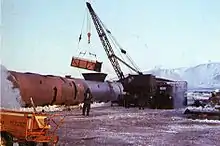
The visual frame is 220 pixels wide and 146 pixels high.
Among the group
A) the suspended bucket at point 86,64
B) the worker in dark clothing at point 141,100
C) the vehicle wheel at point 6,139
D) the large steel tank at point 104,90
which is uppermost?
the suspended bucket at point 86,64

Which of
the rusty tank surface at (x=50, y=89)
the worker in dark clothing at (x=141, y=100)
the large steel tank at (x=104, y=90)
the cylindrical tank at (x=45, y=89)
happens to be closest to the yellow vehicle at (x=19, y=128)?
the rusty tank surface at (x=50, y=89)

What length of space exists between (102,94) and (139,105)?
6.20m

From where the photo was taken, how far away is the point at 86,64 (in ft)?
134

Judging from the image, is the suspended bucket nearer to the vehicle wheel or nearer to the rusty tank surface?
the rusty tank surface

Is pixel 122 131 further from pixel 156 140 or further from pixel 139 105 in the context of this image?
pixel 139 105

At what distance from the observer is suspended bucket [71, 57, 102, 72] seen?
3990 centimetres

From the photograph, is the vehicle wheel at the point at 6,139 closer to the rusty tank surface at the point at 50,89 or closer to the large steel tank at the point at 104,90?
the rusty tank surface at the point at 50,89

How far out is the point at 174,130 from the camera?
16953mm

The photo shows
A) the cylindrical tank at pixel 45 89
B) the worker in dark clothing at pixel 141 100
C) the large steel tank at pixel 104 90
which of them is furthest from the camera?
the worker in dark clothing at pixel 141 100

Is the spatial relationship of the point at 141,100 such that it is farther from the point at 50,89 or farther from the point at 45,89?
the point at 45,89

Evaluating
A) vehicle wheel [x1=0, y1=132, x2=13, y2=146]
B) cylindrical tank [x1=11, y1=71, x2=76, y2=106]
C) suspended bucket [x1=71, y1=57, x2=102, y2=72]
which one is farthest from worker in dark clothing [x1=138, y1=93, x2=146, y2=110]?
vehicle wheel [x1=0, y1=132, x2=13, y2=146]

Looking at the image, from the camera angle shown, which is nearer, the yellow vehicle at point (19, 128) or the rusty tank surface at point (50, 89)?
the yellow vehicle at point (19, 128)

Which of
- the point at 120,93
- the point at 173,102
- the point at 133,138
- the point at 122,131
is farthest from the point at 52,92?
the point at 173,102

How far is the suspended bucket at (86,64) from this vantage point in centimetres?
3990
